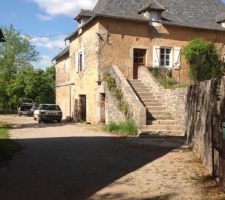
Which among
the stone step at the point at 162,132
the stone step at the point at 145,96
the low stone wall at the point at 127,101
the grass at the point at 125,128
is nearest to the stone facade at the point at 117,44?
the low stone wall at the point at 127,101

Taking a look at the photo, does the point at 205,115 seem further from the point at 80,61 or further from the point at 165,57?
the point at 80,61

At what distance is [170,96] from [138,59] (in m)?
6.03

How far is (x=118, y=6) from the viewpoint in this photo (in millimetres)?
25969

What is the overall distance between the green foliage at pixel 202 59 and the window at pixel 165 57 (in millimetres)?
1482

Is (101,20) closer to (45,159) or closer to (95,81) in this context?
(95,81)

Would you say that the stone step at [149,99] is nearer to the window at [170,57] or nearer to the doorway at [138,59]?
the doorway at [138,59]

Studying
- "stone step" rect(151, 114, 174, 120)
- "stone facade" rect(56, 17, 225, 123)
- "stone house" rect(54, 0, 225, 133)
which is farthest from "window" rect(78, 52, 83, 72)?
"stone step" rect(151, 114, 174, 120)

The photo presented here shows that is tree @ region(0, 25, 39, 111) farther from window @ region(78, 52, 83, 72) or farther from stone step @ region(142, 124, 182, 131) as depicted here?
stone step @ region(142, 124, 182, 131)

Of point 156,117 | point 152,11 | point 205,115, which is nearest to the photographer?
point 205,115

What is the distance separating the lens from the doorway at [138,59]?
25.9m

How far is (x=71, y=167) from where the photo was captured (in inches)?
398

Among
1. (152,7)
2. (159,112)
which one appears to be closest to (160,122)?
(159,112)

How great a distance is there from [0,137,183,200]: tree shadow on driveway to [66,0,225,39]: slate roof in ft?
40.3

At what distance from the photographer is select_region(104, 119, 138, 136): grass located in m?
18.2
